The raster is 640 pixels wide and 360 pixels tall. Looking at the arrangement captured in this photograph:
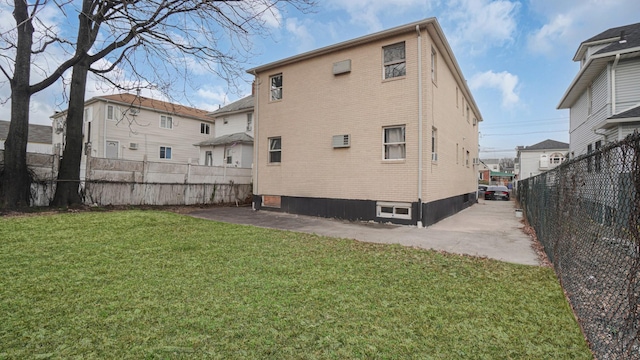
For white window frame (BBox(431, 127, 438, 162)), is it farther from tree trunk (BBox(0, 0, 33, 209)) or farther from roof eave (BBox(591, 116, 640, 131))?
tree trunk (BBox(0, 0, 33, 209))

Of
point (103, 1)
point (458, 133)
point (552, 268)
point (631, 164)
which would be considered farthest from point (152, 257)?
point (458, 133)

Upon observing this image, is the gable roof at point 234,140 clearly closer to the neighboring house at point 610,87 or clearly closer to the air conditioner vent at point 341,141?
the air conditioner vent at point 341,141

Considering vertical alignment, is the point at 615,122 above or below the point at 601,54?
below

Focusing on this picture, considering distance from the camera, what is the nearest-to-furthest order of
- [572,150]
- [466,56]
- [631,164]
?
[631,164] < [466,56] < [572,150]

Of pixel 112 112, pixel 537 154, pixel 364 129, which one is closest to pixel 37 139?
pixel 112 112

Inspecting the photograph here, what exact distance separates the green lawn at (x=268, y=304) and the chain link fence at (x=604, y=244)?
221 millimetres

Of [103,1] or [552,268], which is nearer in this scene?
[552,268]

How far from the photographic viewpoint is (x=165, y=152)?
24375 mm

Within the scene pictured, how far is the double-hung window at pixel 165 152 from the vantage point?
24.1 m

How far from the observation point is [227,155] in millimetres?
20016

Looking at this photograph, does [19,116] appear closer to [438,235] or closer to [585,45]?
[438,235]

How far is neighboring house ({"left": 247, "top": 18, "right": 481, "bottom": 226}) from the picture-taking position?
29.6 ft

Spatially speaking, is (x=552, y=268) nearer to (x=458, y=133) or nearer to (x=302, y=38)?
(x=302, y=38)

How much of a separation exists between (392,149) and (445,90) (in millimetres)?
3975
